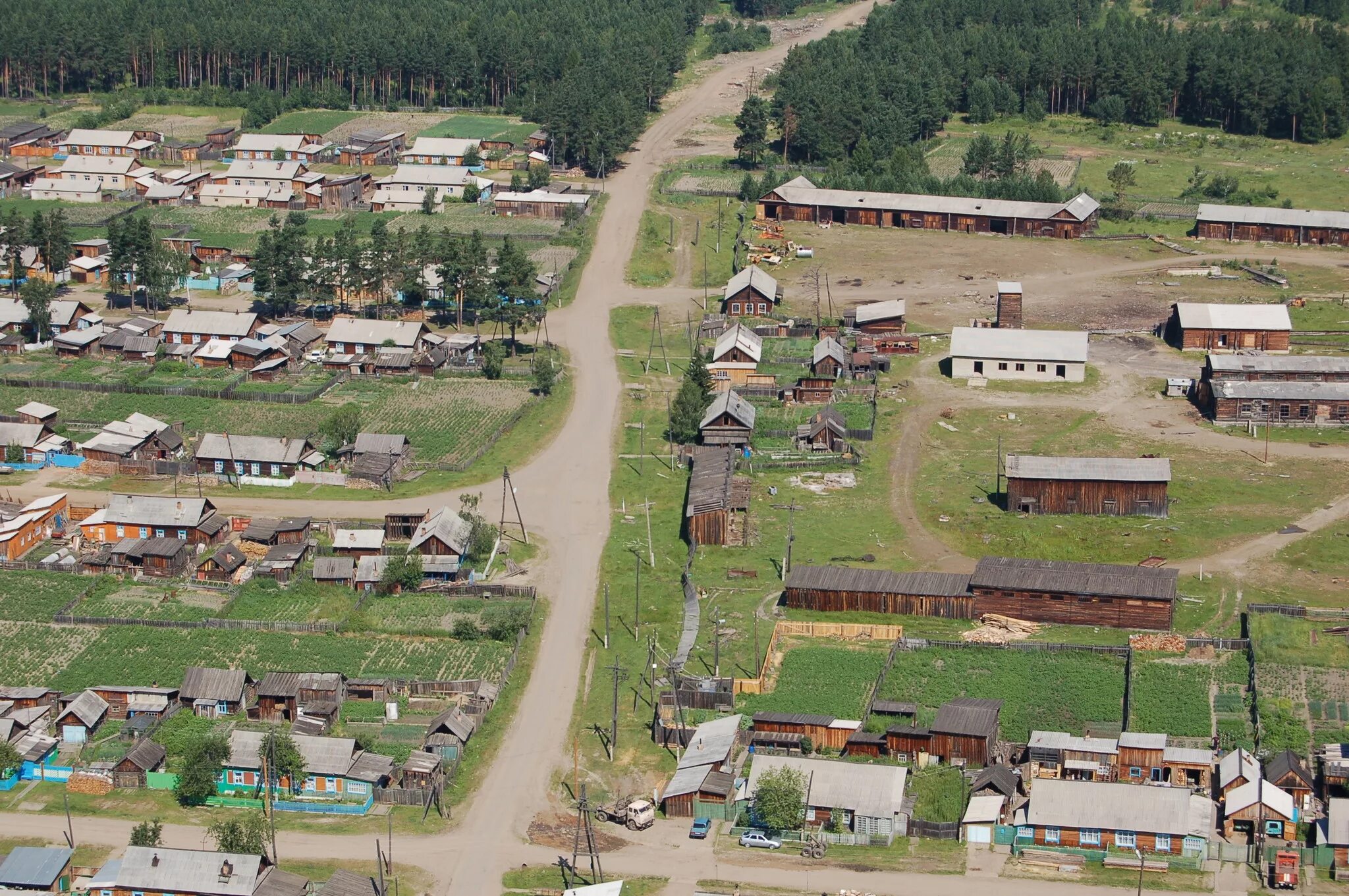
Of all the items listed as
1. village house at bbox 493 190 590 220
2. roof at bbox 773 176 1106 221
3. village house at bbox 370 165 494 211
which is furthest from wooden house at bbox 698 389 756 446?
village house at bbox 370 165 494 211

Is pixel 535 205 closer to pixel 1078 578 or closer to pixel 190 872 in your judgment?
pixel 1078 578

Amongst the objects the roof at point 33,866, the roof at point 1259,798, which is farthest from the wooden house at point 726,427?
the roof at point 33,866

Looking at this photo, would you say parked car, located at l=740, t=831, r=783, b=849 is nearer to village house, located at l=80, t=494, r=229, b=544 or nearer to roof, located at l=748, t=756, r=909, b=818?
roof, located at l=748, t=756, r=909, b=818

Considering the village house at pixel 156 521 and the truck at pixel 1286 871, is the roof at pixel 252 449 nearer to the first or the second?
the village house at pixel 156 521

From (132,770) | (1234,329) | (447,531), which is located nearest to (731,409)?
(447,531)

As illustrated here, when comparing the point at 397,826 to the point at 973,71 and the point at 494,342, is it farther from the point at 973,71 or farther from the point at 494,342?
the point at 973,71

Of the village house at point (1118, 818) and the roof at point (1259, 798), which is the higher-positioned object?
the roof at point (1259, 798)

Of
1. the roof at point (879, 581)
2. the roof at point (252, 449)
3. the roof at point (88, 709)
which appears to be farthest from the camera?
the roof at point (252, 449)
